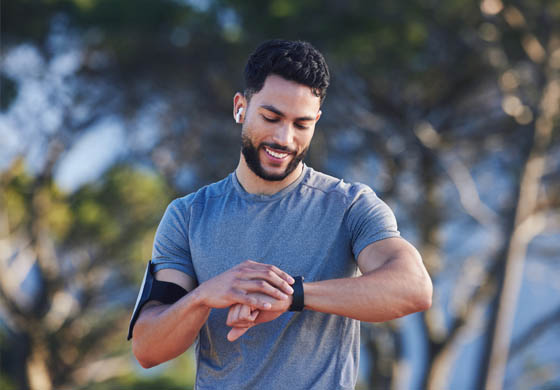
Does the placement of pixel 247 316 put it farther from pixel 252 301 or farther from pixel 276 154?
pixel 276 154

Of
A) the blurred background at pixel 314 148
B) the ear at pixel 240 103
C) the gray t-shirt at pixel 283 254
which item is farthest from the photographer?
the blurred background at pixel 314 148

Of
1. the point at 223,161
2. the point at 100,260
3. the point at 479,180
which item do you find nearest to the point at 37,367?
the point at 100,260

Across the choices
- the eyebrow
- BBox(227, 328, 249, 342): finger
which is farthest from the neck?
BBox(227, 328, 249, 342): finger

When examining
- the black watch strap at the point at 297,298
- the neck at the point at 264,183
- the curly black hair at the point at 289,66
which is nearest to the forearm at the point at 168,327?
the black watch strap at the point at 297,298

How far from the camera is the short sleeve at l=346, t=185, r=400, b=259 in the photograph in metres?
1.82

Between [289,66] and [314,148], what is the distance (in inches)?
282

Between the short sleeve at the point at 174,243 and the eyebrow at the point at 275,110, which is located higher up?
the eyebrow at the point at 275,110

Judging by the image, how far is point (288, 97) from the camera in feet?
6.14

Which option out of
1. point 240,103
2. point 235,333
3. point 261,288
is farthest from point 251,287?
point 240,103

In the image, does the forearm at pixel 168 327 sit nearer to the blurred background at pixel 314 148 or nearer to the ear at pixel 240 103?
the ear at pixel 240 103

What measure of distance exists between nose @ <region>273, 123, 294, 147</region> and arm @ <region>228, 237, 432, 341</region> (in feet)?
1.31

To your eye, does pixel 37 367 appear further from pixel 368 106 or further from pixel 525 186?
pixel 525 186

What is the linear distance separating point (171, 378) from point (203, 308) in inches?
450

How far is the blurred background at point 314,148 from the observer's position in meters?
7.82
